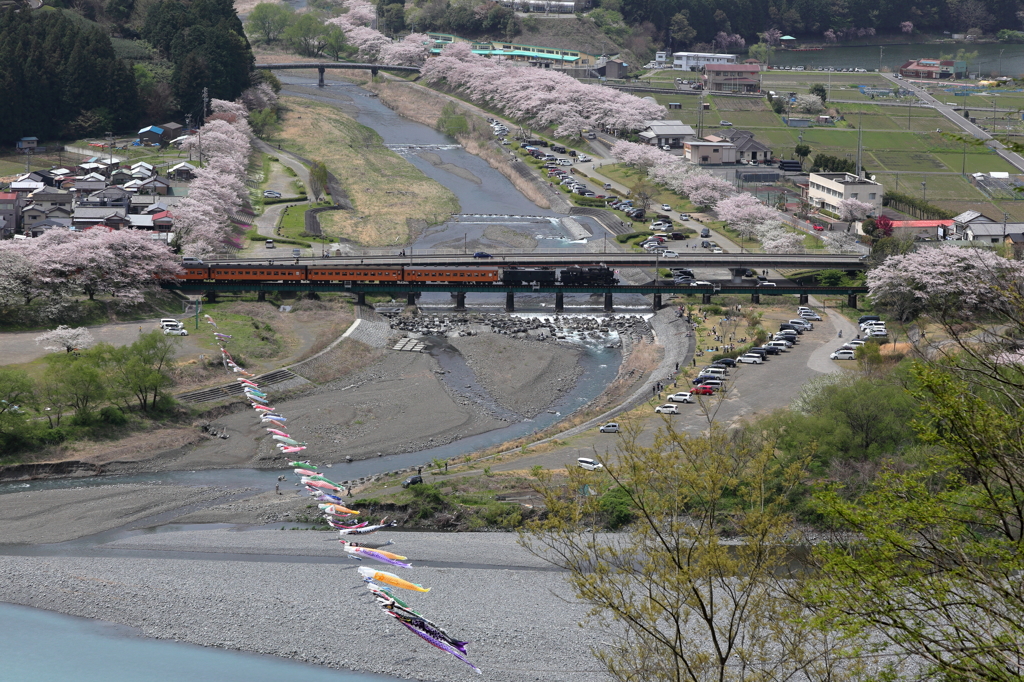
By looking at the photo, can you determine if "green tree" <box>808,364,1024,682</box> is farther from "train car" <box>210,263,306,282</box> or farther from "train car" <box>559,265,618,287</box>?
"train car" <box>559,265,618,287</box>

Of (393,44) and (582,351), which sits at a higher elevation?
(393,44)

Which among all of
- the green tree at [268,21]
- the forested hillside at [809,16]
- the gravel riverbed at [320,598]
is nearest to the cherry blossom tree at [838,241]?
the gravel riverbed at [320,598]

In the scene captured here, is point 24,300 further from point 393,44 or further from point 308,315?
point 393,44

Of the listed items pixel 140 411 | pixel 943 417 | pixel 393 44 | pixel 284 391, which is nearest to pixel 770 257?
pixel 284 391

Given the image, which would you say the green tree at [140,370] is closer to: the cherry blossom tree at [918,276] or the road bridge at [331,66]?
the cherry blossom tree at [918,276]

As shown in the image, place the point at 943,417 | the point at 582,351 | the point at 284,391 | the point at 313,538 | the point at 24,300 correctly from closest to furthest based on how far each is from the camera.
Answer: the point at 943,417 < the point at 313,538 < the point at 284,391 < the point at 24,300 < the point at 582,351

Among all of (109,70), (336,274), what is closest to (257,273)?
(336,274)

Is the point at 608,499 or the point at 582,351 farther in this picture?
the point at 582,351
